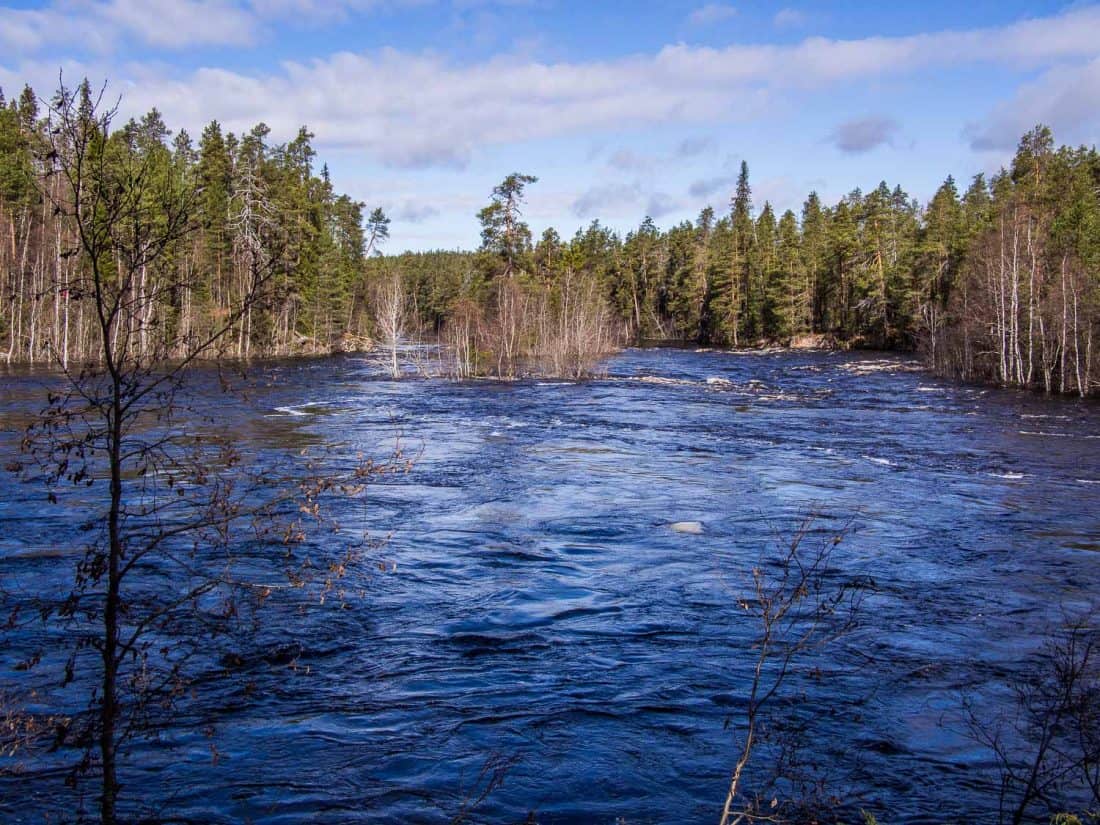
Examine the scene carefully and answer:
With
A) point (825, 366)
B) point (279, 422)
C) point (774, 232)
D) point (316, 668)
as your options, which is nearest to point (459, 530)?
point (316, 668)

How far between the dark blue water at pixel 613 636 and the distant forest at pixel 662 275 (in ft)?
13.1

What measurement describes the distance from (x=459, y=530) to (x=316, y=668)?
5.92 meters

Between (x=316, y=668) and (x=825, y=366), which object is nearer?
(x=316, y=668)

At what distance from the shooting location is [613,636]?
10141 millimetres

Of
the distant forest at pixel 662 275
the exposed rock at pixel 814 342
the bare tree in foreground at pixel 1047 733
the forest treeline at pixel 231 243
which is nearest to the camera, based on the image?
the bare tree in foreground at pixel 1047 733

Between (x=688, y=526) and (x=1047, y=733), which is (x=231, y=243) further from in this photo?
(x=1047, y=733)

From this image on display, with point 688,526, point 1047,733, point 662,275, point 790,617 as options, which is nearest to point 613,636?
point 790,617

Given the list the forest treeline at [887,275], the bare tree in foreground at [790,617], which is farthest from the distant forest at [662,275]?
the bare tree in foreground at [790,617]

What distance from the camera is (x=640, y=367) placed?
A: 56.9m

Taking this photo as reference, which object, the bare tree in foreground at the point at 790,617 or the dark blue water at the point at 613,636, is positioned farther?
the bare tree in foreground at the point at 790,617

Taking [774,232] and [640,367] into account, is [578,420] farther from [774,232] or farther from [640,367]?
[774,232]

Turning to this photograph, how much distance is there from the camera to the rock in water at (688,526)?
14891 mm

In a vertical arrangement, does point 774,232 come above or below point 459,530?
above

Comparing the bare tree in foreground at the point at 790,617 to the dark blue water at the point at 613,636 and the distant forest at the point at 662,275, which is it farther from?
the distant forest at the point at 662,275
